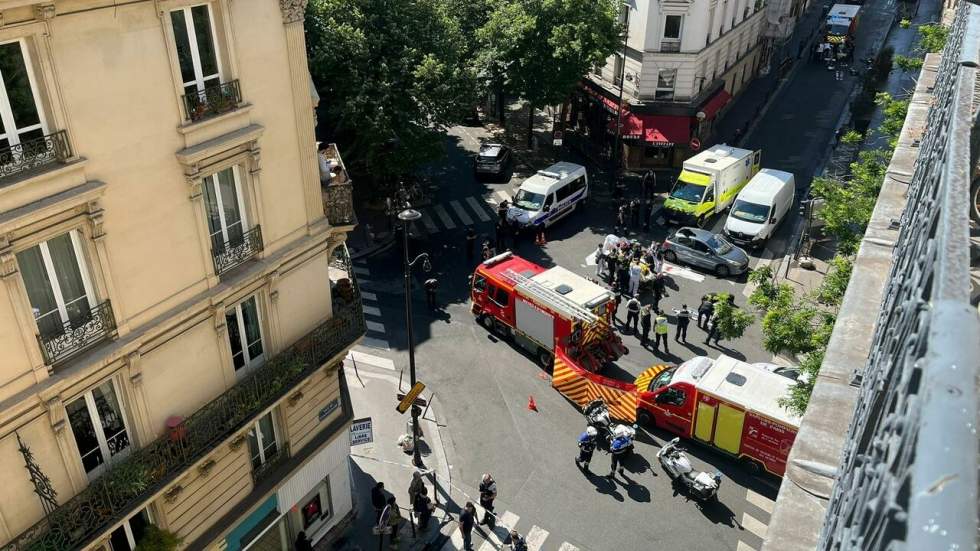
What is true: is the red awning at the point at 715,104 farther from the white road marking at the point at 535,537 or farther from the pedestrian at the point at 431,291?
the white road marking at the point at 535,537

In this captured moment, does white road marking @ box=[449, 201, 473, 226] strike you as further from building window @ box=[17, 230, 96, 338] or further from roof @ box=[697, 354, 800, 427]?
building window @ box=[17, 230, 96, 338]

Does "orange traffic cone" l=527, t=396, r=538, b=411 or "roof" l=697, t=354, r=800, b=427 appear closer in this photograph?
"roof" l=697, t=354, r=800, b=427

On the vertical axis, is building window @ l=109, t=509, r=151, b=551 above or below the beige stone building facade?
below

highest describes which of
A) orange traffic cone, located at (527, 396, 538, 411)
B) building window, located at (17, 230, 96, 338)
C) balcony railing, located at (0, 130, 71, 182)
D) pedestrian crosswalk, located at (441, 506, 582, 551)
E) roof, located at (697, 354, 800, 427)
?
balcony railing, located at (0, 130, 71, 182)

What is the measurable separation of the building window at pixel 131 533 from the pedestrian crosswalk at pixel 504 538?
8236 millimetres

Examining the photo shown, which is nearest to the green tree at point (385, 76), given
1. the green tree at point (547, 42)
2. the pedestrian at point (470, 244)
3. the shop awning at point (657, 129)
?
the pedestrian at point (470, 244)

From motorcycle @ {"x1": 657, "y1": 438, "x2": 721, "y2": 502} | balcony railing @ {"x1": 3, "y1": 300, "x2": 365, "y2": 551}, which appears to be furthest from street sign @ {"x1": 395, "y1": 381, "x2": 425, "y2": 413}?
motorcycle @ {"x1": 657, "y1": 438, "x2": 721, "y2": 502}

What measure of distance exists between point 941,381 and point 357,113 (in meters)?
31.7

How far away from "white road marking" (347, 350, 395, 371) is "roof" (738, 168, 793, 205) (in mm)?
19050

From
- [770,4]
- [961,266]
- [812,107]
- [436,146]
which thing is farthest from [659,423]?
[770,4]

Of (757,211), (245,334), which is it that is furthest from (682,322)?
(245,334)

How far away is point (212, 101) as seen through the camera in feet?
46.1

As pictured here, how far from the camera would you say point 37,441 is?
41.6ft

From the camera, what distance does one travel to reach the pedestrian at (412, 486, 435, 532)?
20875mm
